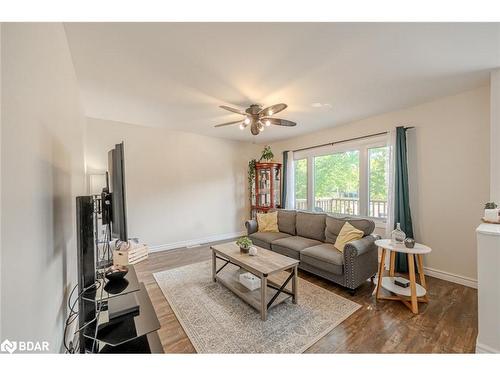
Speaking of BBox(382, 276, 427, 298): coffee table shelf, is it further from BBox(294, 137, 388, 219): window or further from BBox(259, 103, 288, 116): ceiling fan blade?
BBox(259, 103, 288, 116): ceiling fan blade

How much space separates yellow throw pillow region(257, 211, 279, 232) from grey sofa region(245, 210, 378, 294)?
8 centimetres

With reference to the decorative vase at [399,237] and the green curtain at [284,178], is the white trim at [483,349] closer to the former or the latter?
the decorative vase at [399,237]

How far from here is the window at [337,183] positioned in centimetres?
381

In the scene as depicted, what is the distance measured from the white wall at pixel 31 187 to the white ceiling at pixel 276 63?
592 mm

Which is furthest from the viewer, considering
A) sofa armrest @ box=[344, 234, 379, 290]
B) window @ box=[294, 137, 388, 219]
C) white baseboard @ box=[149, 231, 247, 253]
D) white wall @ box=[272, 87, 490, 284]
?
white baseboard @ box=[149, 231, 247, 253]

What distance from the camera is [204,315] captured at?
196 centimetres

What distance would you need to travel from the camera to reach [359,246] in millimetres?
2377

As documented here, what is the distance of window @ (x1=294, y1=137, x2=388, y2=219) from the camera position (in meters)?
3.46

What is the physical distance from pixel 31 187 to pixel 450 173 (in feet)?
13.5

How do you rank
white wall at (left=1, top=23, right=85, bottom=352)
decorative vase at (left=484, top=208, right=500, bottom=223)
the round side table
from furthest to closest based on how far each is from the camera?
the round side table → decorative vase at (left=484, top=208, right=500, bottom=223) → white wall at (left=1, top=23, right=85, bottom=352)

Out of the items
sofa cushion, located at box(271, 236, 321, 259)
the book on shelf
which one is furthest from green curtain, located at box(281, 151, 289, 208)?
the book on shelf

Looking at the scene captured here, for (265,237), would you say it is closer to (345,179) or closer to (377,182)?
(345,179)

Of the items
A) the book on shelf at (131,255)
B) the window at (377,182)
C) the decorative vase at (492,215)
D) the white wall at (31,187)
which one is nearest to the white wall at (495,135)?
the decorative vase at (492,215)
